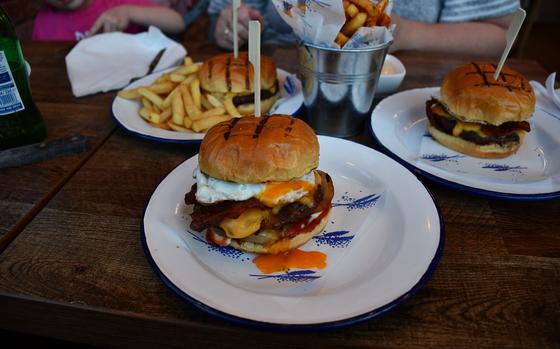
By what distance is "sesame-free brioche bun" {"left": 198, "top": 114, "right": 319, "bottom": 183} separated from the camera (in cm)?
131

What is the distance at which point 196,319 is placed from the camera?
3.67 feet

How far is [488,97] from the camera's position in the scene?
185cm

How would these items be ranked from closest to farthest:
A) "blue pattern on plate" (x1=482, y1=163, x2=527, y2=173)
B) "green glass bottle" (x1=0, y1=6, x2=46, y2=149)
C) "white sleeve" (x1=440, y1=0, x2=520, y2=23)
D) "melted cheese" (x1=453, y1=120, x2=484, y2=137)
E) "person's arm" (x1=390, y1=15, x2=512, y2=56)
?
"green glass bottle" (x1=0, y1=6, x2=46, y2=149), "blue pattern on plate" (x1=482, y1=163, x2=527, y2=173), "melted cheese" (x1=453, y1=120, x2=484, y2=137), "person's arm" (x1=390, y1=15, x2=512, y2=56), "white sleeve" (x1=440, y1=0, x2=520, y2=23)

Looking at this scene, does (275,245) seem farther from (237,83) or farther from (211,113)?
(237,83)

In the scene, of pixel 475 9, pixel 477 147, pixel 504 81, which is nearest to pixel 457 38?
pixel 475 9

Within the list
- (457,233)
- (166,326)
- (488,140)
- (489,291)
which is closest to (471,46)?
(488,140)

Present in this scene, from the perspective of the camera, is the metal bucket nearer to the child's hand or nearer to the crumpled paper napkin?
the crumpled paper napkin

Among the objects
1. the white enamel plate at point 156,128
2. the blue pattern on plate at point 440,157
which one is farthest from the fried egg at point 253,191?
the blue pattern on plate at point 440,157

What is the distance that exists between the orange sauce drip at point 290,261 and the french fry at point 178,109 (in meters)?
0.97

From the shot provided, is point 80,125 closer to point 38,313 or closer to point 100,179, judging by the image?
point 100,179

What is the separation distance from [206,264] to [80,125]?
1290mm

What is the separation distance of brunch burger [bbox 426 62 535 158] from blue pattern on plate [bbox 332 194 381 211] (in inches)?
25.5

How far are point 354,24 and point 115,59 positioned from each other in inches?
74.6

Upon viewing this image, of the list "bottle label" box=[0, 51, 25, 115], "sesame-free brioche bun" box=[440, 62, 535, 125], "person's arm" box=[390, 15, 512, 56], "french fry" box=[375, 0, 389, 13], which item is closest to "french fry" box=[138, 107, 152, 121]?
"bottle label" box=[0, 51, 25, 115]
